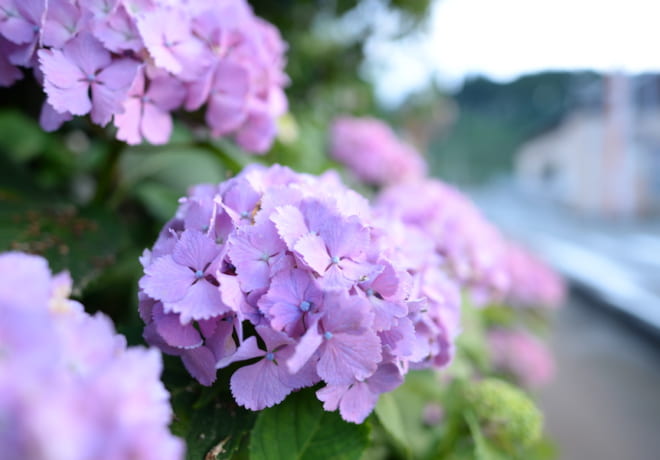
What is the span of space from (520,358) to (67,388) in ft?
3.81

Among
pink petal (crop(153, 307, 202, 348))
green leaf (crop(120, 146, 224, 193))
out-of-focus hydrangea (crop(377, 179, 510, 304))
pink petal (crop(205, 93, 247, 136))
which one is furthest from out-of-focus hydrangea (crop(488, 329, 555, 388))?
pink petal (crop(153, 307, 202, 348))

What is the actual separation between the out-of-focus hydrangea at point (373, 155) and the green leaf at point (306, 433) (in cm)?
97

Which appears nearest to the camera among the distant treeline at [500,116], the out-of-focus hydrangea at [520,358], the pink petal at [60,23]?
the pink petal at [60,23]

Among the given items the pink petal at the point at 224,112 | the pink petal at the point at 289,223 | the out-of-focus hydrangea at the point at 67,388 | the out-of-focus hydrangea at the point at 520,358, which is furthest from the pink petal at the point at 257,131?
the out-of-focus hydrangea at the point at 520,358

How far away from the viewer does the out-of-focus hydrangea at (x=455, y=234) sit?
2.24 feet

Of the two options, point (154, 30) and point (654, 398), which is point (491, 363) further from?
point (154, 30)

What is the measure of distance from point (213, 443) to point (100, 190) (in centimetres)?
47

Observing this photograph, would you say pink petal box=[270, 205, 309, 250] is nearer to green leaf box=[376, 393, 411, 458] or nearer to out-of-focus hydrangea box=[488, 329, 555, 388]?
green leaf box=[376, 393, 411, 458]

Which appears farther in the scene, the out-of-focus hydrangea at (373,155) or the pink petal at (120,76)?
the out-of-focus hydrangea at (373,155)

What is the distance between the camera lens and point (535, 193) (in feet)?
17.9

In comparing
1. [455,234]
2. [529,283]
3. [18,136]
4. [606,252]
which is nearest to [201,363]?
[455,234]

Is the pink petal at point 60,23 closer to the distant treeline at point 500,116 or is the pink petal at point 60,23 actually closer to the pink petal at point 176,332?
the pink petal at point 176,332

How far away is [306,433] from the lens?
361mm

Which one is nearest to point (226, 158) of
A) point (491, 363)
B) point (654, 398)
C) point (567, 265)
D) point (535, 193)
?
point (491, 363)
